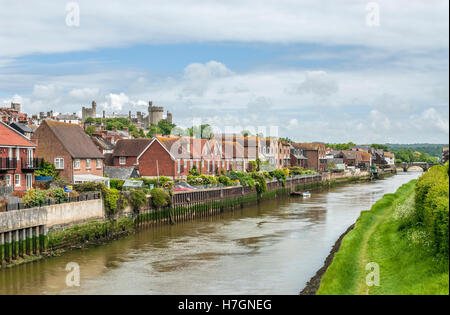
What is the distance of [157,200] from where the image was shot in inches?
2084

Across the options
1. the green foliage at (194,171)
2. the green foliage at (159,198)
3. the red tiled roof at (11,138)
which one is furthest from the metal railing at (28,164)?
the green foliage at (194,171)

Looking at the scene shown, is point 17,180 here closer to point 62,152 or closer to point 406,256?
point 62,152

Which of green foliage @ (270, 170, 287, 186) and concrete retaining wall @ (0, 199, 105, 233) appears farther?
green foliage @ (270, 170, 287, 186)

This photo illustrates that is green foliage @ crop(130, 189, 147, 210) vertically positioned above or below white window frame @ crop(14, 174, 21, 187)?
below

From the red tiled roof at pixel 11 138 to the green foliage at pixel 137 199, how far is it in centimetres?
1022

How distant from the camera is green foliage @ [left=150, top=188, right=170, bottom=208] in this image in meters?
52.8

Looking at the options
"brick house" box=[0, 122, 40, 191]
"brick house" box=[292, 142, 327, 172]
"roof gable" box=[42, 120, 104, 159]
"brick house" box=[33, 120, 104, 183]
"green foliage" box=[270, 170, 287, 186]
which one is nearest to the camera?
"brick house" box=[0, 122, 40, 191]

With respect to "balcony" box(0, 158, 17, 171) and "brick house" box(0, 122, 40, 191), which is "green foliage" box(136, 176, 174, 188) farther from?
"balcony" box(0, 158, 17, 171)

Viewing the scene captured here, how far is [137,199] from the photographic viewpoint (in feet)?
162

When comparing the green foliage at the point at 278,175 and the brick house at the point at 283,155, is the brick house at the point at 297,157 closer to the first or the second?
the brick house at the point at 283,155

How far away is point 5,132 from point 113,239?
1435 cm

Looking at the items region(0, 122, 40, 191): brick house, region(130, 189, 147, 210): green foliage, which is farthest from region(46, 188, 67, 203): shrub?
region(130, 189, 147, 210): green foliage

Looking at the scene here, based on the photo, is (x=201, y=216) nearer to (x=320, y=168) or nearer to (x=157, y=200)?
(x=157, y=200)
